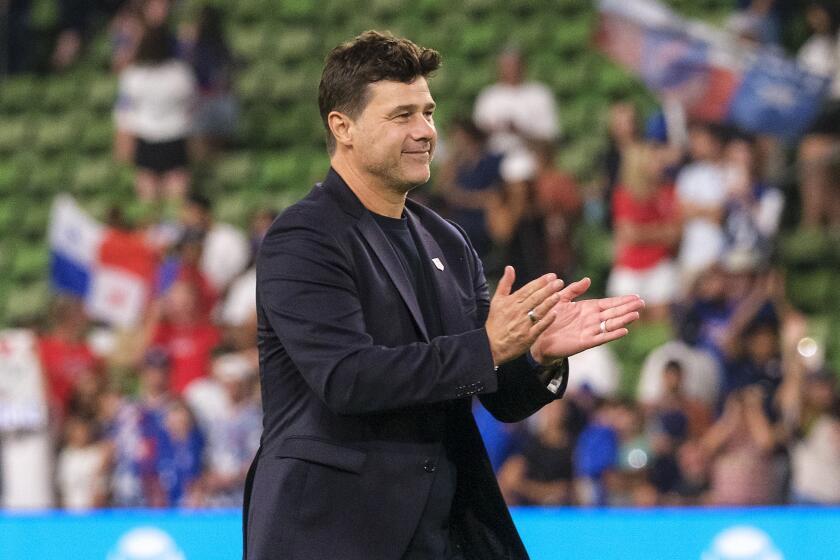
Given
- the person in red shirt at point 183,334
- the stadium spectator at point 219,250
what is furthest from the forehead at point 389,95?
the stadium spectator at point 219,250

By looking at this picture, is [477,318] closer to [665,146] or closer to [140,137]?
[665,146]

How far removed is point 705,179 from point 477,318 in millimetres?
4891

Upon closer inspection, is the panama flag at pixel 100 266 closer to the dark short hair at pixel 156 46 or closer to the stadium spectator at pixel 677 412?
the dark short hair at pixel 156 46

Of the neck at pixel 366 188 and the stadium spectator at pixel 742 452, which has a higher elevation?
the neck at pixel 366 188

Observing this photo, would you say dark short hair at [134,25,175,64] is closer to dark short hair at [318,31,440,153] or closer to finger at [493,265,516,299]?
dark short hair at [318,31,440,153]

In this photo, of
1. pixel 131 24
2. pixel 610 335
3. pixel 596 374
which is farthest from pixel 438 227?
pixel 131 24

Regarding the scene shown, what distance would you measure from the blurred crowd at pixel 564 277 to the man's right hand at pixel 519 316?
15.0 feet

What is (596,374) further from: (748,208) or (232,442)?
(232,442)

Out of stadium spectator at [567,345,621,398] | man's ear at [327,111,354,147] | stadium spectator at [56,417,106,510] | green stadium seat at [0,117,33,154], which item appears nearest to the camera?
man's ear at [327,111,354,147]

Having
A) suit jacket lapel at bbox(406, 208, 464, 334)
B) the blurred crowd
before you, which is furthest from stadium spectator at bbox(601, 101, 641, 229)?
suit jacket lapel at bbox(406, 208, 464, 334)

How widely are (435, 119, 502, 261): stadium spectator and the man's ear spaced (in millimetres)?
5041

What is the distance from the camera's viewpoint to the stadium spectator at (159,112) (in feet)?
31.7

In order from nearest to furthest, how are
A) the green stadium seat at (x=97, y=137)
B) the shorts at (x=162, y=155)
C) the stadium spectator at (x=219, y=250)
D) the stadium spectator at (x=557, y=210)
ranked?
the stadium spectator at (x=557, y=210), the stadium spectator at (x=219, y=250), the shorts at (x=162, y=155), the green stadium seat at (x=97, y=137)

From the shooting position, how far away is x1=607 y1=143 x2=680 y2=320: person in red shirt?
319 inches
